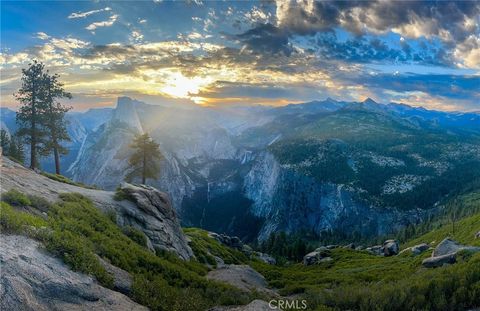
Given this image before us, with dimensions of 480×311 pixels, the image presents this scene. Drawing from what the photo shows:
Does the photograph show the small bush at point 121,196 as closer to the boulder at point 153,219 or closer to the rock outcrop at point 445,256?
the boulder at point 153,219

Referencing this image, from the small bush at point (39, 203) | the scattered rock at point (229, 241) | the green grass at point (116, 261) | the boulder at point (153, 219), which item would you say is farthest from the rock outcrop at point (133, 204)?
the scattered rock at point (229, 241)

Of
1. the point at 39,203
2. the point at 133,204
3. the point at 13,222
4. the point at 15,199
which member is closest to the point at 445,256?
the point at 133,204

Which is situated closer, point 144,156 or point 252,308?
point 252,308

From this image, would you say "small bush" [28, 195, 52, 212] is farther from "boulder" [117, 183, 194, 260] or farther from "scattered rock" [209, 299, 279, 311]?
"scattered rock" [209, 299, 279, 311]

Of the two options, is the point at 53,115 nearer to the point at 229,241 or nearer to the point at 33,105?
the point at 33,105

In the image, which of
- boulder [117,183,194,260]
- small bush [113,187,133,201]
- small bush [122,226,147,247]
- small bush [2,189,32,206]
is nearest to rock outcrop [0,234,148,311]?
small bush [2,189,32,206]

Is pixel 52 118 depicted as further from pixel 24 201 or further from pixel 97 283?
pixel 97 283
